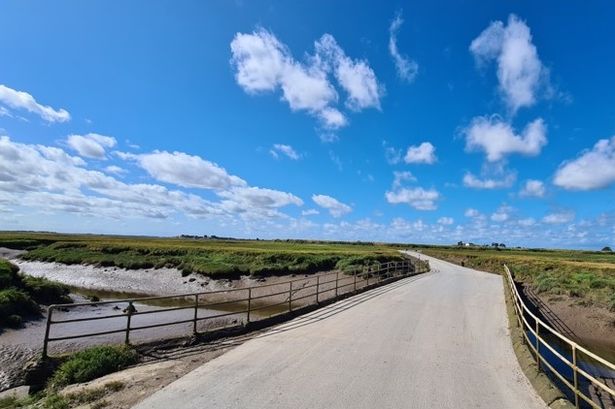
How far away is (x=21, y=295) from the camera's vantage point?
17.1 metres

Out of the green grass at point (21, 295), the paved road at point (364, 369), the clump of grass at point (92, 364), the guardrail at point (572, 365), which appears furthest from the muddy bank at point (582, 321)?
the green grass at point (21, 295)

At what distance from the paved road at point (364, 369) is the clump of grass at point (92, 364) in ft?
5.91

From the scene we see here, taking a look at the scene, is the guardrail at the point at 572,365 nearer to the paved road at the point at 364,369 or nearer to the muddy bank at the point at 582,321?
the paved road at the point at 364,369

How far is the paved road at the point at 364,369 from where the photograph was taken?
6113 millimetres

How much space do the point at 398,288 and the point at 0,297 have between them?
18.2 metres

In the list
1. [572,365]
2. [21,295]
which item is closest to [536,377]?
[572,365]

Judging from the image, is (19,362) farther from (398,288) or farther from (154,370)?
(398,288)

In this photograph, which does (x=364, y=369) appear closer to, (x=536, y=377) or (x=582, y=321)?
(x=536, y=377)

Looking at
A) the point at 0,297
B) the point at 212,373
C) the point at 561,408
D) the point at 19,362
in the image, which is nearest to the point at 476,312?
the point at 561,408

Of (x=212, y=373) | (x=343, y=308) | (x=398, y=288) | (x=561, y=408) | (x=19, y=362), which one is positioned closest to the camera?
(x=561, y=408)

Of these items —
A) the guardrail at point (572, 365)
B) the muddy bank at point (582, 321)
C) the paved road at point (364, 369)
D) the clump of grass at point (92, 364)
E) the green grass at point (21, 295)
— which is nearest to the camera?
the guardrail at point (572, 365)

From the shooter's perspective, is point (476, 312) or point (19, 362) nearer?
point (19, 362)

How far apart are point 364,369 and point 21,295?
1616 cm

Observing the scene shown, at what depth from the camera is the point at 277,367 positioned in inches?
296
